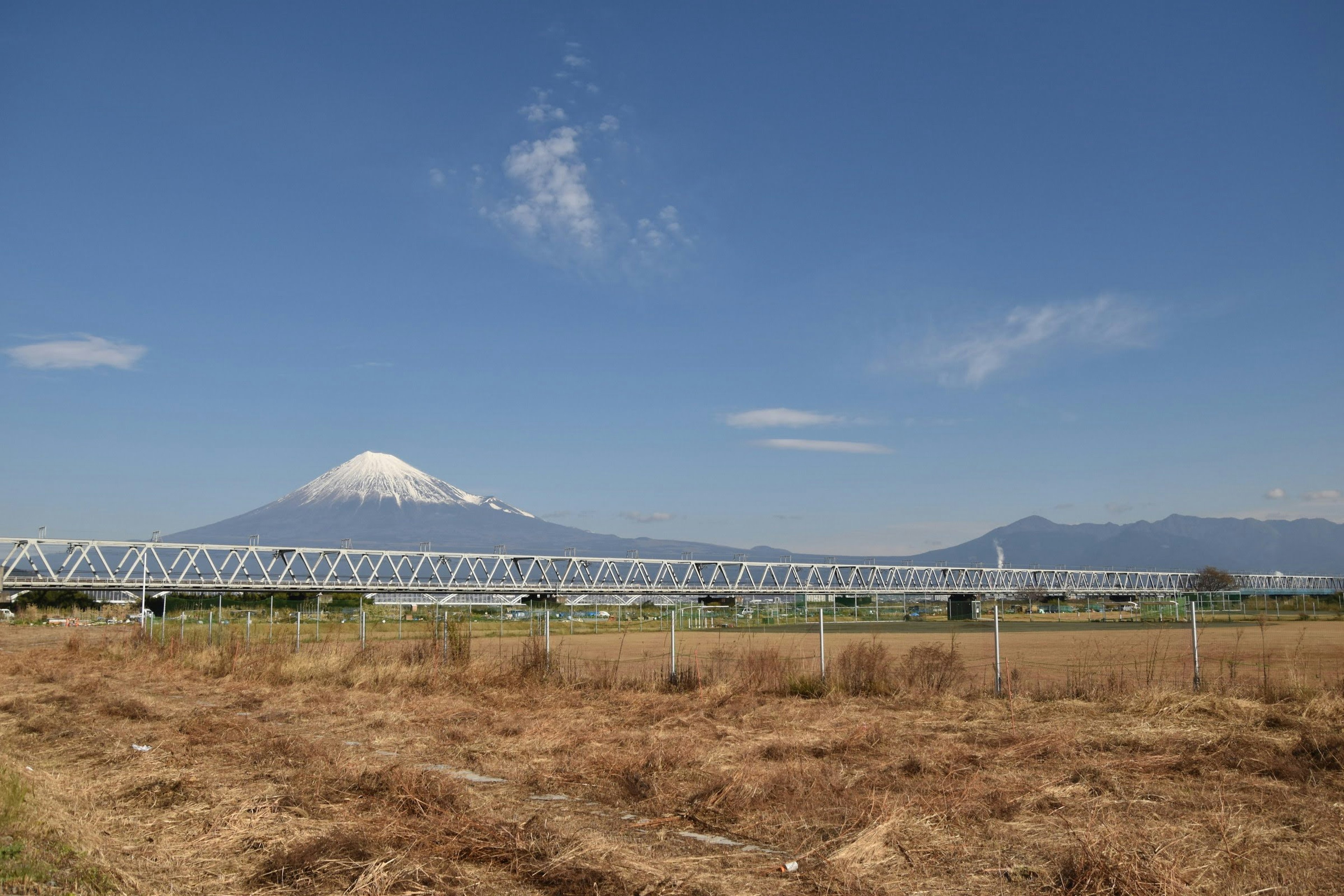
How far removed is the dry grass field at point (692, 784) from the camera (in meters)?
8.12

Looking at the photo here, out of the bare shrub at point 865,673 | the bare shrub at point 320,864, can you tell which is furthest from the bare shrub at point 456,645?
the bare shrub at point 320,864

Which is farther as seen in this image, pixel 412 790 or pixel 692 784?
pixel 692 784

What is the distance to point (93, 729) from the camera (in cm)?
1725

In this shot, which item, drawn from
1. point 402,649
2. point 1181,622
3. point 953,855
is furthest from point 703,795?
point 1181,622

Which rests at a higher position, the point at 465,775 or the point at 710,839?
the point at 710,839

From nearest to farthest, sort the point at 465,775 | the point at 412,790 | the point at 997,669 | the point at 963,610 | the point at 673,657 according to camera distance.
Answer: the point at 412,790, the point at 465,775, the point at 997,669, the point at 673,657, the point at 963,610

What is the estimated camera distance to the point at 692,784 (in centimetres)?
1204

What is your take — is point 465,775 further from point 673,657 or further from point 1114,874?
point 673,657

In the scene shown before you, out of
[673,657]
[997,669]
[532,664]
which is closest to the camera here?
[997,669]

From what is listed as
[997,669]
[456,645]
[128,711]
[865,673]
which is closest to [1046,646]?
[997,669]

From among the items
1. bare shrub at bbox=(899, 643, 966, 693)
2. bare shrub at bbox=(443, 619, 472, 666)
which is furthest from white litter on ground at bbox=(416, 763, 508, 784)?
bare shrub at bbox=(443, 619, 472, 666)

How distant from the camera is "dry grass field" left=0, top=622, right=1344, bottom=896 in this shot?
812cm

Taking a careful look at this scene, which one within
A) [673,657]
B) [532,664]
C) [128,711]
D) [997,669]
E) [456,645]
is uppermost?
[997,669]

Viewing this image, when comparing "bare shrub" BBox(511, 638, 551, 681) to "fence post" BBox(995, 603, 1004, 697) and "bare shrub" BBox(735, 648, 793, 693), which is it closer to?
"bare shrub" BBox(735, 648, 793, 693)
